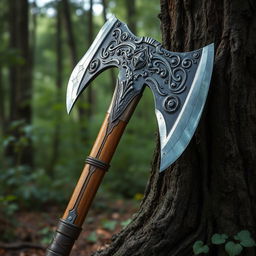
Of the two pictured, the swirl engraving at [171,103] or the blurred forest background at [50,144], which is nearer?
the swirl engraving at [171,103]

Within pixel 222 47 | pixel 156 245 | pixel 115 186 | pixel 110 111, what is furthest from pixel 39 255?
pixel 115 186

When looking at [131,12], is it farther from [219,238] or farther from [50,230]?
[219,238]

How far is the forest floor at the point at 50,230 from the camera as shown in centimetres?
369

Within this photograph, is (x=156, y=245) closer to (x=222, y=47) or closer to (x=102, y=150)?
(x=102, y=150)

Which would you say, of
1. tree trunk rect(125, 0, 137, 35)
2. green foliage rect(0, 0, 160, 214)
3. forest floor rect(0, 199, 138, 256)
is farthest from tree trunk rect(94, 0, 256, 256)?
tree trunk rect(125, 0, 137, 35)

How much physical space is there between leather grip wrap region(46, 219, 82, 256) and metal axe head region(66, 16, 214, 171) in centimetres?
67

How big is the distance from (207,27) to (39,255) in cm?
260

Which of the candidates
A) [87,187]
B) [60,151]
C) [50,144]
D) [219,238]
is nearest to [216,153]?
[219,238]

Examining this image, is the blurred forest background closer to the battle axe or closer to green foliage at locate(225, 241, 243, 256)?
the battle axe

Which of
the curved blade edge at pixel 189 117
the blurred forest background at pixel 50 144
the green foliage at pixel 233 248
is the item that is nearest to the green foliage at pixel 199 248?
the green foliage at pixel 233 248

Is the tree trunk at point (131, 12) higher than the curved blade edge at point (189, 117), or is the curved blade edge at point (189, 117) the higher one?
the tree trunk at point (131, 12)

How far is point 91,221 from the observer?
5328 mm

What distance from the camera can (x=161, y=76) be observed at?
2.26 m

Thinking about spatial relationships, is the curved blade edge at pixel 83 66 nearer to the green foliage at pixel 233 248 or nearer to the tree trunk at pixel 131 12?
the green foliage at pixel 233 248
